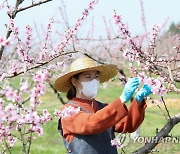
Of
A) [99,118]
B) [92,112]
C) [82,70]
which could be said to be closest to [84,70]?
[82,70]

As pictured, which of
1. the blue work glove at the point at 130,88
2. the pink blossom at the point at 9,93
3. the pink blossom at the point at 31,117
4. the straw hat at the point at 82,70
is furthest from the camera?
the straw hat at the point at 82,70

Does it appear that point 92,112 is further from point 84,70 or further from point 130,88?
point 130,88

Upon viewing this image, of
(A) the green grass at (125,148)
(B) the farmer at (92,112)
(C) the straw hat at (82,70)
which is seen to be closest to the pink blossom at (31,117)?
(B) the farmer at (92,112)

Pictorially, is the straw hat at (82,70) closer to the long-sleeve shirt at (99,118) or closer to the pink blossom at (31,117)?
the long-sleeve shirt at (99,118)

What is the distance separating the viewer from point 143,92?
3016 millimetres

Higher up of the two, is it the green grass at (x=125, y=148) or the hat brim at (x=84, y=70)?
the hat brim at (x=84, y=70)

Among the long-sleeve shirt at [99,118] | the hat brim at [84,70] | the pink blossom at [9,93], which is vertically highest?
the pink blossom at [9,93]

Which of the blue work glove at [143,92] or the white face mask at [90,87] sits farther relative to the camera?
the white face mask at [90,87]

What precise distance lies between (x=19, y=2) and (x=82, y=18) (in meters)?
1.46

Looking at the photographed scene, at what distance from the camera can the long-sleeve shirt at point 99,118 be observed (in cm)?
289

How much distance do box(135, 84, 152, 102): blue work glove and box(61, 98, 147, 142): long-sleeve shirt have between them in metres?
0.08

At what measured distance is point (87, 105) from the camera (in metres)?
3.29

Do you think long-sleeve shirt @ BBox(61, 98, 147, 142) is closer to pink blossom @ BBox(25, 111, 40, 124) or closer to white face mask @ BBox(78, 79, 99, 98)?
white face mask @ BBox(78, 79, 99, 98)

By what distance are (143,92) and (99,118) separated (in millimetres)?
392
